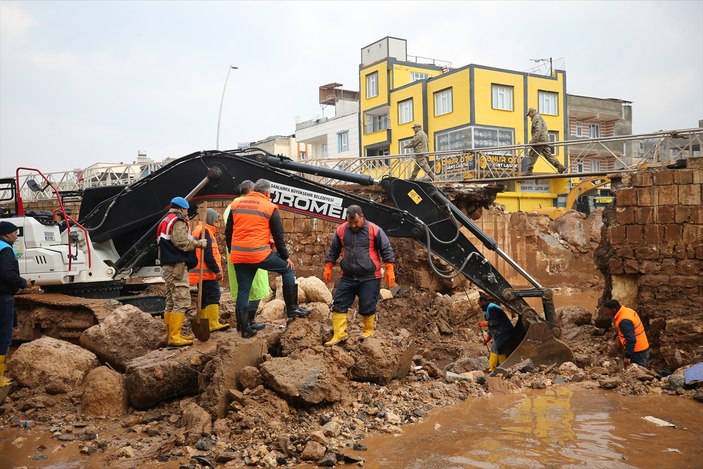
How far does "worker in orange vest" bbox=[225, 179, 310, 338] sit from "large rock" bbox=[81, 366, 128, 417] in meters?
1.39

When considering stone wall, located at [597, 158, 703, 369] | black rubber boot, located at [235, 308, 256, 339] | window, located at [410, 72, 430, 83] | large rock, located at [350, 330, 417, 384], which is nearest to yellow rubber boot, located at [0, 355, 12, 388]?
black rubber boot, located at [235, 308, 256, 339]

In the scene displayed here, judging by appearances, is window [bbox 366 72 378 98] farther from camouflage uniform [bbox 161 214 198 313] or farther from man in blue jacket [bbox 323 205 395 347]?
camouflage uniform [bbox 161 214 198 313]

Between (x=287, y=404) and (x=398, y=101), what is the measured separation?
3116 centimetres

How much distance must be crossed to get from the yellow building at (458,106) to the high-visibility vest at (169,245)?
24684 millimetres

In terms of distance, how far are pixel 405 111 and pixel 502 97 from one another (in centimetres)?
549

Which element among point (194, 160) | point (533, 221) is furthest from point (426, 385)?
point (533, 221)

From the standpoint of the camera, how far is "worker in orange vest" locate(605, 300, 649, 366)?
27.9 ft

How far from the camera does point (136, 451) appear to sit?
18.0 ft

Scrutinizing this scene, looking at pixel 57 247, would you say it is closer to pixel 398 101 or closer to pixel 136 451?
pixel 136 451

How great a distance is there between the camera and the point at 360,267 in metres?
6.87

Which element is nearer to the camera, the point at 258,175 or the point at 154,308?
the point at 258,175

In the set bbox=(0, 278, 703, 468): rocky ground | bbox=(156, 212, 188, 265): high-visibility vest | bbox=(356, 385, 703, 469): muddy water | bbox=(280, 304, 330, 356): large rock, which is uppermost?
bbox=(156, 212, 188, 265): high-visibility vest

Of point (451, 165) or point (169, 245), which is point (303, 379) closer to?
point (169, 245)

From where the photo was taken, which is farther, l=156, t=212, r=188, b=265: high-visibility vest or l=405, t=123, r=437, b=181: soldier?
l=405, t=123, r=437, b=181: soldier
